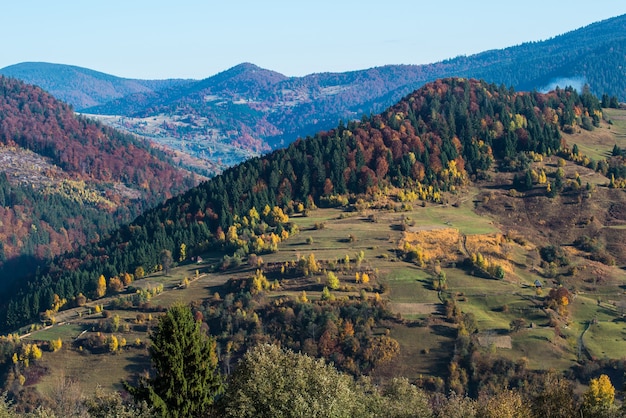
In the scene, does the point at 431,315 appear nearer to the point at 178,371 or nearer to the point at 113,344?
A: the point at 113,344

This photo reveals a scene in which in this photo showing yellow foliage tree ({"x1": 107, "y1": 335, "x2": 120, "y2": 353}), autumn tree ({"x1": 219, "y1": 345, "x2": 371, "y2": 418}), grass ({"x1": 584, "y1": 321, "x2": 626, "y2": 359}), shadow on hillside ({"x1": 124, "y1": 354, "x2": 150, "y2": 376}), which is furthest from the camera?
yellow foliage tree ({"x1": 107, "y1": 335, "x2": 120, "y2": 353})

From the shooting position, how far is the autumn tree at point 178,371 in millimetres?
70125

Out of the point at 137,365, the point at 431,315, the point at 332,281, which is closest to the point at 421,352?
the point at 431,315

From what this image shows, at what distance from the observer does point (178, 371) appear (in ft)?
230

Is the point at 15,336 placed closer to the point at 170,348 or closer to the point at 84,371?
the point at 84,371

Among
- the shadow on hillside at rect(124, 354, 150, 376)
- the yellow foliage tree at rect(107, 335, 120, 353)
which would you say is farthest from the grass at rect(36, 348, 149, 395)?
the yellow foliage tree at rect(107, 335, 120, 353)

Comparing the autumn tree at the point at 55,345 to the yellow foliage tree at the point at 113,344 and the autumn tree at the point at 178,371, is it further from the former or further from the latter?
the autumn tree at the point at 178,371

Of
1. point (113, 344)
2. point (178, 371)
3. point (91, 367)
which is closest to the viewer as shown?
point (178, 371)

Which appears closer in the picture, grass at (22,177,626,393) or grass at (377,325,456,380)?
grass at (377,325,456,380)

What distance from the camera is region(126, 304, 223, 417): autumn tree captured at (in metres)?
70.1

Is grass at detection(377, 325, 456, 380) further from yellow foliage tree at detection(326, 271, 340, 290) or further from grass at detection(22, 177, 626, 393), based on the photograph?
yellow foliage tree at detection(326, 271, 340, 290)

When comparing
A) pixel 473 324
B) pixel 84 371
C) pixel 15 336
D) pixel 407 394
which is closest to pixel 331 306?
pixel 473 324

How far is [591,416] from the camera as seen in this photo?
75.7 m

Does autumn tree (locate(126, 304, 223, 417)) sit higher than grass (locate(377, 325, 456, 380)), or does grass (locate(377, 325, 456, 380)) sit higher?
autumn tree (locate(126, 304, 223, 417))
